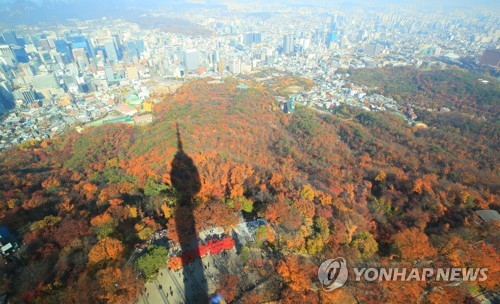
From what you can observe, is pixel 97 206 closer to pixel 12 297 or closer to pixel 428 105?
pixel 12 297

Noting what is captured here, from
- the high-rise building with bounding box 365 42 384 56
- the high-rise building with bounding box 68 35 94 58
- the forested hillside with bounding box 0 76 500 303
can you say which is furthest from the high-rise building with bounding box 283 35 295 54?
the forested hillside with bounding box 0 76 500 303

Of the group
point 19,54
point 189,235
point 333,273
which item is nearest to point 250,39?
point 19,54

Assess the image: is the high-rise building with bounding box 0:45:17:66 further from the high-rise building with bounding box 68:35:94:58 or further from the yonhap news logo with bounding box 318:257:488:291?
the yonhap news logo with bounding box 318:257:488:291

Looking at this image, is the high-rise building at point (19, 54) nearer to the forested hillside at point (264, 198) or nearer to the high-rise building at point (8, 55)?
the high-rise building at point (8, 55)

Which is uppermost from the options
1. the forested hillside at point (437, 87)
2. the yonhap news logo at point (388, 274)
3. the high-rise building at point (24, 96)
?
the yonhap news logo at point (388, 274)

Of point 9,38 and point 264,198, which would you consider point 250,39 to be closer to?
point 9,38

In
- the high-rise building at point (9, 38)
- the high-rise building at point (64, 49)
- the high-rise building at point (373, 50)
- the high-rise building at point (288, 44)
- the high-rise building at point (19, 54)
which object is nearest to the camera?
the high-rise building at point (19, 54)

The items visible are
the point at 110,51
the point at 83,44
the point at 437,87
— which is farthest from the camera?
the point at 83,44

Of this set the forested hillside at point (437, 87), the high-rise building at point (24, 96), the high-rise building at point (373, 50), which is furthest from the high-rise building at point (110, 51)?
the high-rise building at point (373, 50)
